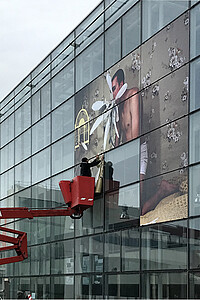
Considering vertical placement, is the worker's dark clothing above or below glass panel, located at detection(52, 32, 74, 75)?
below

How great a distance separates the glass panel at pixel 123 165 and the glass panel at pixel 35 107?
10083 millimetres

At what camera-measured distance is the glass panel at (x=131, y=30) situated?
2369 cm

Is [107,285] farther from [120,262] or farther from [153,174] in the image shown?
[153,174]

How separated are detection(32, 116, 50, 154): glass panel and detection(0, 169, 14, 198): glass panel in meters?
4.81

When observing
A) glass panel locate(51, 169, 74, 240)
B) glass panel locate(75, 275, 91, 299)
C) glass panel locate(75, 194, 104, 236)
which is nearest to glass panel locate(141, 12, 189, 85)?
glass panel locate(75, 194, 104, 236)

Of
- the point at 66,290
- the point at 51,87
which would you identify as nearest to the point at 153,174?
the point at 66,290

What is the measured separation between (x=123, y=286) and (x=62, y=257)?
21.6ft

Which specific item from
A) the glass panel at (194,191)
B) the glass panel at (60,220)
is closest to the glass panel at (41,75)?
the glass panel at (60,220)

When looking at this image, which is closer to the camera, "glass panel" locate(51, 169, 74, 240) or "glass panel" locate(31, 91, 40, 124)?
"glass panel" locate(51, 169, 74, 240)

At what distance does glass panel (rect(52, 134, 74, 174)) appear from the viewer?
29188 mm

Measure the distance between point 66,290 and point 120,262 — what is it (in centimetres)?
564

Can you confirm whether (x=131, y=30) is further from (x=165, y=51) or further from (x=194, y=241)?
(x=194, y=241)

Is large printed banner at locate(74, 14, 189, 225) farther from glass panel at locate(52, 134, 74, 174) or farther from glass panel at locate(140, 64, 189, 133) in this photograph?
glass panel at locate(52, 134, 74, 174)

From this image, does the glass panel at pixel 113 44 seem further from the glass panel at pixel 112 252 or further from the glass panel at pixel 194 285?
the glass panel at pixel 194 285
